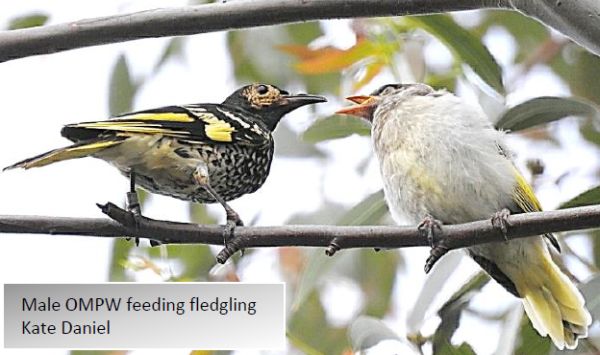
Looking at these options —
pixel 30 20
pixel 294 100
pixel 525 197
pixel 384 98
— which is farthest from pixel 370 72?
pixel 30 20

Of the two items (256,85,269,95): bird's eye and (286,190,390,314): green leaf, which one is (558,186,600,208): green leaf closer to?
(286,190,390,314): green leaf

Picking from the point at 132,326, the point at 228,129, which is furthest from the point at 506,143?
the point at 132,326

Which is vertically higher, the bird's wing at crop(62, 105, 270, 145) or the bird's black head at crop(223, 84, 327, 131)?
the bird's black head at crop(223, 84, 327, 131)

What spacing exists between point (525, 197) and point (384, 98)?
0.21 meters

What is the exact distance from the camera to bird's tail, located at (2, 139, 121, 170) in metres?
0.66

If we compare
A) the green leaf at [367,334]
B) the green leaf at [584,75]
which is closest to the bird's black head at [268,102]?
the green leaf at [367,334]

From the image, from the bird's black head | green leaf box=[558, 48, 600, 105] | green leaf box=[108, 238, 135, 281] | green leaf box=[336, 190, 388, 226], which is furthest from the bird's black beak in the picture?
green leaf box=[558, 48, 600, 105]

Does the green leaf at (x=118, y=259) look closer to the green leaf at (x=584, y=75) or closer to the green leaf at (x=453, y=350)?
the green leaf at (x=453, y=350)

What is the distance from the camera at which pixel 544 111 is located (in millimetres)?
947

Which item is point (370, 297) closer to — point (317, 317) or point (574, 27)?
point (317, 317)

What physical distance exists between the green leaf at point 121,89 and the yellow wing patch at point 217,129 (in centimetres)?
19

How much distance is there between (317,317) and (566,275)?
0.29 meters
